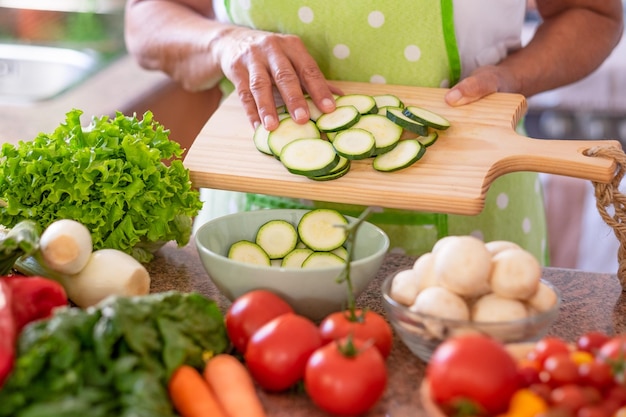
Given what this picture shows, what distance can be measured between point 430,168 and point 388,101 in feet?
0.89

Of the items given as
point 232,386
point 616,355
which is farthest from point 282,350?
point 616,355

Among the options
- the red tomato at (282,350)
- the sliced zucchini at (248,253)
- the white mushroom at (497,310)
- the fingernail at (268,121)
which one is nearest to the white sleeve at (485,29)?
the fingernail at (268,121)

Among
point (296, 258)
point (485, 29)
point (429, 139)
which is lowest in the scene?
point (296, 258)

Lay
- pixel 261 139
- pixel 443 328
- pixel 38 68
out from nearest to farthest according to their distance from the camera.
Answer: pixel 443 328 → pixel 261 139 → pixel 38 68

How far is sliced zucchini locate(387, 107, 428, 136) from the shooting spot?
1.68 metres

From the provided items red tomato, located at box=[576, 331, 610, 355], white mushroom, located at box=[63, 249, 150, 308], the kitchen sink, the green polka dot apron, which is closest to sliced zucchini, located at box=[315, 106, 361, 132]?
the green polka dot apron

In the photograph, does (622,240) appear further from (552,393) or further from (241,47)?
(241,47)

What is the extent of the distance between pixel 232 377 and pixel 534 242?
1142 millimetres

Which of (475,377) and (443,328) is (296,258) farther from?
(475,377)

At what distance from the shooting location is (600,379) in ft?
3.43

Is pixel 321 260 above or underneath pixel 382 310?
above

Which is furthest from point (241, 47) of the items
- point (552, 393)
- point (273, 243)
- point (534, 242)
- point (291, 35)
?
point (552, 393)

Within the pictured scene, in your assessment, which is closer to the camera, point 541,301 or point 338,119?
point 541,301

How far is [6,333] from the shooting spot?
1.14 m
